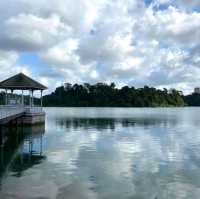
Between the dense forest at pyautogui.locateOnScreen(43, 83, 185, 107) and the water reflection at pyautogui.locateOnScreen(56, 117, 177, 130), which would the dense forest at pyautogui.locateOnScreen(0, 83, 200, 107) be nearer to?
the dense forest at pyautogui.locateOnScreen(43, 83, 185, 107)

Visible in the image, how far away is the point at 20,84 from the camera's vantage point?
119 feet

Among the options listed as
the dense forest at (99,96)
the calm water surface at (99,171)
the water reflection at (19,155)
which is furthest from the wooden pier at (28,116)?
the dense forest at (99,96)

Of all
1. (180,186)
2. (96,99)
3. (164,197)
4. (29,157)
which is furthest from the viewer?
(96,99)

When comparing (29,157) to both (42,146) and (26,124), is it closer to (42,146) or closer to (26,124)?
(42,146)

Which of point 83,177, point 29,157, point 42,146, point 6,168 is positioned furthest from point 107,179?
point 42,146

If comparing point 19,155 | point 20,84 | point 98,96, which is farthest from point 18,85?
point 98,96

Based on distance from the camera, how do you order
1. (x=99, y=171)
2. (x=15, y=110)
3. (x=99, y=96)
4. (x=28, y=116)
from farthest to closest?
(x=99, y=96)
(x=28, y=116)
(x=15, y=110)
(x=99, y=171)

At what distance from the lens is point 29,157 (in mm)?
17422

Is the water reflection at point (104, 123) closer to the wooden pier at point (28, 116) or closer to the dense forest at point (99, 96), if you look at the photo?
the wooden pier at point (28, 116)

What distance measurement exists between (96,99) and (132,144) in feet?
523

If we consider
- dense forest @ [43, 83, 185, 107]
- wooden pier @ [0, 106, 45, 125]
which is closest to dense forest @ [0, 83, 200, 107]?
dense forest @ [43, 83, 185, 107]

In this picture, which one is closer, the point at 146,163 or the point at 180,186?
the point at 180,186

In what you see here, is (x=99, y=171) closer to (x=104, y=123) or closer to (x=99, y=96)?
(x=104, y=123)

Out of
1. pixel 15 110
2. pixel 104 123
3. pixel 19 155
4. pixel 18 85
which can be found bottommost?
→ pixel 19 155
